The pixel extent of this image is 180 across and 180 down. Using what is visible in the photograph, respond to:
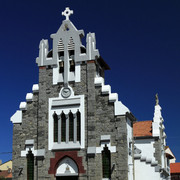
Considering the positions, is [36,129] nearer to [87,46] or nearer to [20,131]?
[20,131]

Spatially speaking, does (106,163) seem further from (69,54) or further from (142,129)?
(142,129)

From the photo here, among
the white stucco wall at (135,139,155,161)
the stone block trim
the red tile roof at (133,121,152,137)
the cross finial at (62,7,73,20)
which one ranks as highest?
the cross finial at (62,7,73,20)

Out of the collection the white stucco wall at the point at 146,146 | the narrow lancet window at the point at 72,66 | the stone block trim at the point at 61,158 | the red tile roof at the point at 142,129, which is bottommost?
the stone block trim at the point at 61,158

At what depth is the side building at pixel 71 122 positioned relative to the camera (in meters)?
27.1

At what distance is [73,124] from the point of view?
93.6 feet

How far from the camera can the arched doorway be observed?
90.8ft

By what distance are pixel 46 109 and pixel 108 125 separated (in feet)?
17.6

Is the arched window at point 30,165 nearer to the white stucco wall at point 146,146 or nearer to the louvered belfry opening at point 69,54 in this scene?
the louvered belfry opening at point 69,54

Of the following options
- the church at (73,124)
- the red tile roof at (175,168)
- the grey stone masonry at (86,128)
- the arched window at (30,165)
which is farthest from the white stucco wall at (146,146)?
the red tile roof at (175,168)

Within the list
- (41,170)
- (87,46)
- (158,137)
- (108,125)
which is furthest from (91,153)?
(158,137)

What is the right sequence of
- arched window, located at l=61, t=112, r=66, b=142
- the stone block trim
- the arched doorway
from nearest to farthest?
1. the stone block trim
2. the arched doorway
3. arched window, located at l=61, t=112, r=66, b=142

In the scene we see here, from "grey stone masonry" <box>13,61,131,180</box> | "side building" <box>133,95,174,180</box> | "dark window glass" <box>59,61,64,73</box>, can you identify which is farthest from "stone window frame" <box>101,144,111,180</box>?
"dark window glass" <box>59,61,64,73</box>

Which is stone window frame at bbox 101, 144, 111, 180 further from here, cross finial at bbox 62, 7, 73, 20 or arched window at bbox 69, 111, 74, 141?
cross finial at bbox 62, 7, 73, 20

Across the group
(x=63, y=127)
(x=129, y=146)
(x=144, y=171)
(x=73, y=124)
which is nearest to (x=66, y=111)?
(x=73, y=124)
